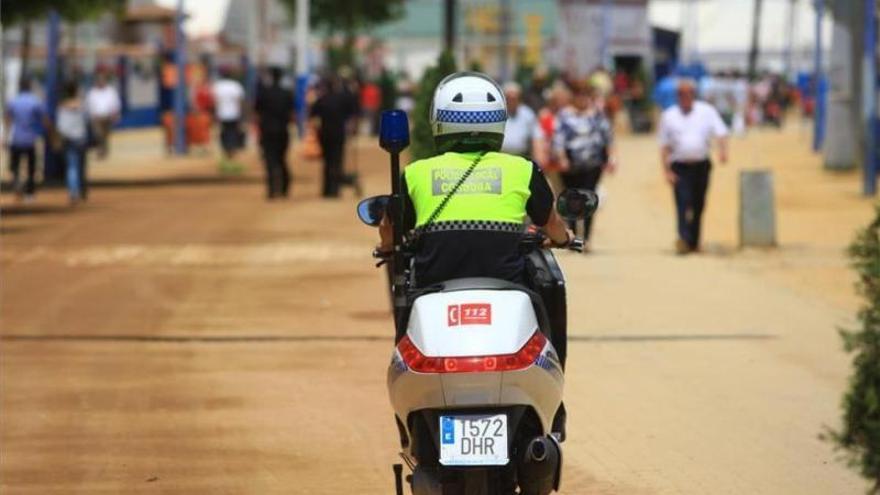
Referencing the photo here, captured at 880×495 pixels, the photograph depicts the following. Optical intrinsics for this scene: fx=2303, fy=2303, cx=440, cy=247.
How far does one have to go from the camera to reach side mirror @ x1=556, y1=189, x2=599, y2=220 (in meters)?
8.67

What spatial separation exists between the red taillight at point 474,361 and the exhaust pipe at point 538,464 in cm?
31

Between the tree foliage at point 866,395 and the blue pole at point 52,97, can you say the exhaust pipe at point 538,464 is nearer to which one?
the tree foliage at point 866,395

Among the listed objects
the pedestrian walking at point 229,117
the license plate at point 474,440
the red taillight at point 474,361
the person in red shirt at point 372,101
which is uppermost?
the red taillight at point 474,361

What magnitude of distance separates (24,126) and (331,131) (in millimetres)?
4312

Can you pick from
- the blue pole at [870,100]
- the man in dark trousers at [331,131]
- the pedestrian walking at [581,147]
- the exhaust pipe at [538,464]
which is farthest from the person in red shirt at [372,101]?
the exhaust pipe at [538,464]

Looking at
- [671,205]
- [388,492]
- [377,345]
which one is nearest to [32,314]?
[377,345]

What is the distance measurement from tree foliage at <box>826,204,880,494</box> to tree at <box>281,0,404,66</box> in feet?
205

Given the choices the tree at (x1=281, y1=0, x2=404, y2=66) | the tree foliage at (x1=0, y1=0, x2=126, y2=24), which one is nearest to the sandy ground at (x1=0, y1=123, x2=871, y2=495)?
the tree foliage at (x1=0, y1=0, x2=126, y2=24)

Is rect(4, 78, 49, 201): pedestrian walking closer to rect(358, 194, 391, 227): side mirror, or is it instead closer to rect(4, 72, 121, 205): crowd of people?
rect(4, 72, 121, 205): crowd of people

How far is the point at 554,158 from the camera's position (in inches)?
905

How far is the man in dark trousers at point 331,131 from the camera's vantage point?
3275 centimetres

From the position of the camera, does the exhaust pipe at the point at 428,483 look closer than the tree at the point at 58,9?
Yes

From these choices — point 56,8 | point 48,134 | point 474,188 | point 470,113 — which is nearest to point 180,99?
point 56,8

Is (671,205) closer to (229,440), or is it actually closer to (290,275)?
(290,275)
